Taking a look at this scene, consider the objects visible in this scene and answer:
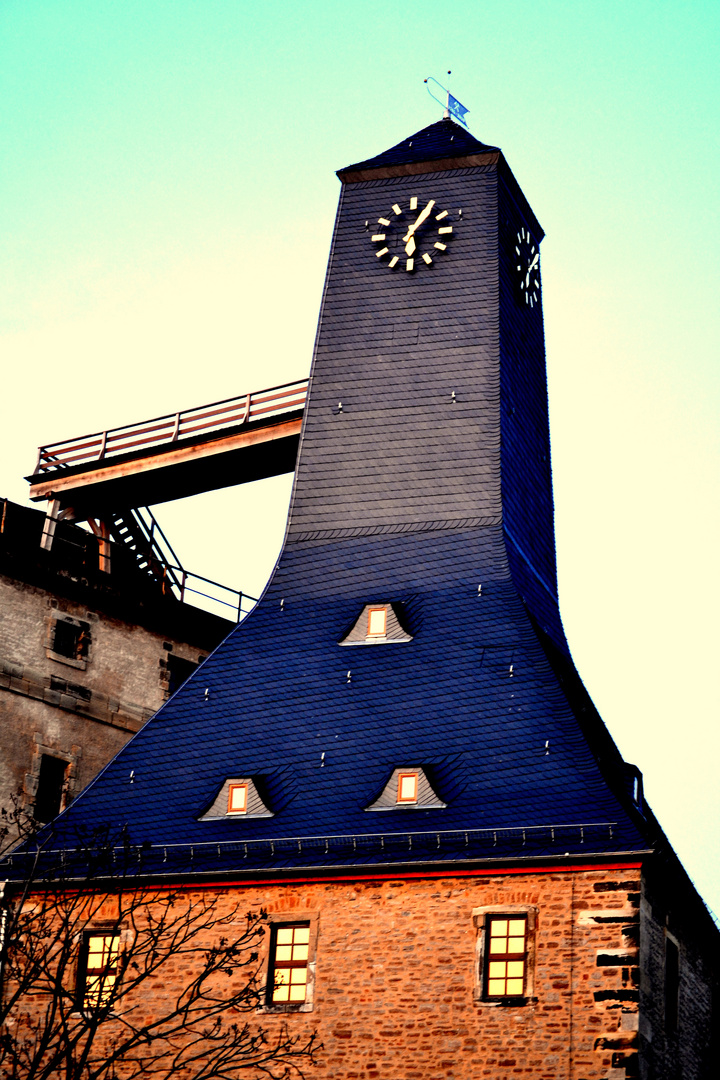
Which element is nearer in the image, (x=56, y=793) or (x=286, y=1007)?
(x=286, y=1007)

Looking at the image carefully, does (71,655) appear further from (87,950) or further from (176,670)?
(87,950)

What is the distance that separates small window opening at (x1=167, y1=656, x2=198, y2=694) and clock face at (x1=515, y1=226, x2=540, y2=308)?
392 inches

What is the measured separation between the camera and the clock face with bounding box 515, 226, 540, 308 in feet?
120

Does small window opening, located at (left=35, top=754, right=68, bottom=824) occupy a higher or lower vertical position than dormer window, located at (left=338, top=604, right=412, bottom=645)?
Result: lower

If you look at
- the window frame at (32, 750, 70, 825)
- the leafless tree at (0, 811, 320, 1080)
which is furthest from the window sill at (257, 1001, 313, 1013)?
the window frame at (32, 750, 70, 825)

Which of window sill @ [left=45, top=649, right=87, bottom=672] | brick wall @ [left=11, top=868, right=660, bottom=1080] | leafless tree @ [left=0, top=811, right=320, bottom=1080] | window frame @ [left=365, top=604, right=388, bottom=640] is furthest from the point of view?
window sill @ [left=45, top=649, right=87, bottom=672]

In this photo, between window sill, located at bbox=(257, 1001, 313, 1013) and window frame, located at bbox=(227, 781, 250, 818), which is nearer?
window sill, located at bbox=(257, 1001, 313, 1013)

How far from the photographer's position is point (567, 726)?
27.9m

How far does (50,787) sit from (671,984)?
12.6 metres

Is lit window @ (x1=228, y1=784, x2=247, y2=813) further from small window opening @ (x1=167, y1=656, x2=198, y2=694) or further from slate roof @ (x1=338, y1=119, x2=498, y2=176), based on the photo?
slate roof @ (x1=338, y1=119, x2=498, y2=176)

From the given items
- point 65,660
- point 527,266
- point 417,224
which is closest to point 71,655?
point 65,660

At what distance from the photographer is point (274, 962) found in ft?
88.5

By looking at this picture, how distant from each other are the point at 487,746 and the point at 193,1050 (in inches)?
237

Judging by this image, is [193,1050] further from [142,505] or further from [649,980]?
[142,505]
